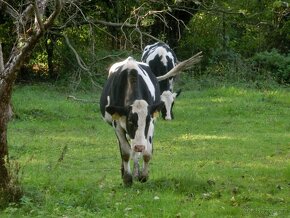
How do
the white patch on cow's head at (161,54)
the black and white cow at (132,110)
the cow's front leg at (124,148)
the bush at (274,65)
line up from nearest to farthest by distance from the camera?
1. the black and white cow at (132,110)
2. the cow's front leg at (124,148)
3. the white patch on cow's head at (161,54)
4. the bush at (274,65)

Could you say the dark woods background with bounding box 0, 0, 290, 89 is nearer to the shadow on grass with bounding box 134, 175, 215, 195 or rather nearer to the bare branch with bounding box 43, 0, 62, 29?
the shadow on grass with bounding box 134, 175, 215, 195

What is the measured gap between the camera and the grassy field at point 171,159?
8.16 meters

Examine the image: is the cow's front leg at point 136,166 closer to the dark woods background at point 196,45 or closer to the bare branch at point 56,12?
the bare branch at point 56,12

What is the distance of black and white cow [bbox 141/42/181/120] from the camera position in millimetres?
18219

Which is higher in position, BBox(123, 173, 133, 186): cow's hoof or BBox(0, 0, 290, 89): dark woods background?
BBox(0, 0, 290, 89): dark woods background

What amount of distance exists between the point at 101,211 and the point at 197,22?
80.8 ft

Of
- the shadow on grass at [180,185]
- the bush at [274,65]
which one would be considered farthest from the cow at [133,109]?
the bush at [274,65]

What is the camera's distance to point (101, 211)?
25.6 feet

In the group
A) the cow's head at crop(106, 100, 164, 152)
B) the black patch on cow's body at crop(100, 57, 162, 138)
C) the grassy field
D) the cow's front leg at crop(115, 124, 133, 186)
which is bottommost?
the grassy field

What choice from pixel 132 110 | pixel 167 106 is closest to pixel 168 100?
pixel 167 106

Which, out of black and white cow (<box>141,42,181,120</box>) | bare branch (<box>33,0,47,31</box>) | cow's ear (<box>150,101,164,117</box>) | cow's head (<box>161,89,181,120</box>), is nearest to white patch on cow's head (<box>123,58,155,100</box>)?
cow's ear (<box>150,101,164,117</box>)

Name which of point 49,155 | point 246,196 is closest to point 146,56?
point 49,155

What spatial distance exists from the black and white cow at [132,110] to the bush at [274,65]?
734 inches

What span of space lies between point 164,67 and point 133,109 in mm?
9591
